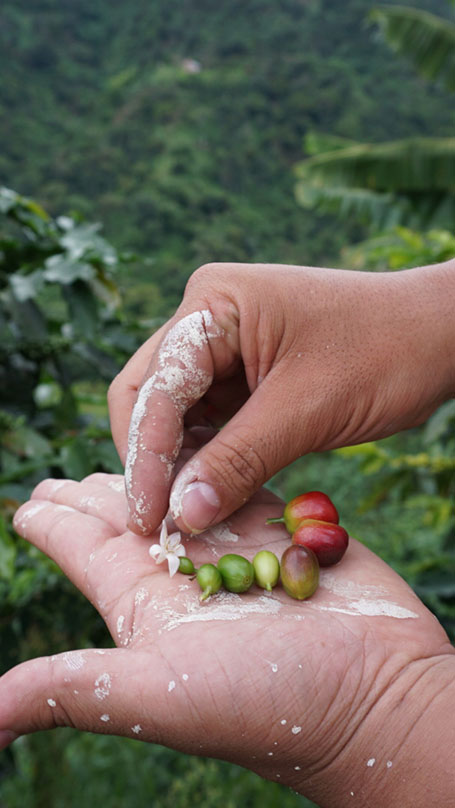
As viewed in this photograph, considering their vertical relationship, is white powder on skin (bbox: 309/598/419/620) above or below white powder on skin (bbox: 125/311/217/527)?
below

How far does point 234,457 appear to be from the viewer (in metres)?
1.66

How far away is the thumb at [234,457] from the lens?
1656 millimetres

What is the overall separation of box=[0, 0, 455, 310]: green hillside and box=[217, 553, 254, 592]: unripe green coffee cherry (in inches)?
388

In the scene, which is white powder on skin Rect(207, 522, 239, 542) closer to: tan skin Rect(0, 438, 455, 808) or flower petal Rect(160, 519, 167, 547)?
flower petal Rect(160, 519, 167, 547)

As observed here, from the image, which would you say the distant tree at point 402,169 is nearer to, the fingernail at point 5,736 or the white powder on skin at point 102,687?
the white powder on skin at point 102,687

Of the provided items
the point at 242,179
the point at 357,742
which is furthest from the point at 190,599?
the point at 242,179

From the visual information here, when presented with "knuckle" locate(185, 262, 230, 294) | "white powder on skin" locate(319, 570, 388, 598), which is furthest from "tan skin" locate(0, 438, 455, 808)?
"knuckle" locate(185, 262, 230, 294)

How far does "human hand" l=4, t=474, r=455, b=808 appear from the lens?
1334mm

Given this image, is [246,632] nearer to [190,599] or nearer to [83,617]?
[190,599]

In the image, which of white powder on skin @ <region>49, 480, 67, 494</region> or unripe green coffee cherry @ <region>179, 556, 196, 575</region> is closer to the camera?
unripe green coffee cherry @ <region>179, 556, 196, 575</region>

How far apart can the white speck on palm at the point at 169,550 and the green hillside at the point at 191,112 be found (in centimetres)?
977

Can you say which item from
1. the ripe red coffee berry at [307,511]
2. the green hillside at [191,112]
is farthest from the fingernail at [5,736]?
the green hillside at [191,112]

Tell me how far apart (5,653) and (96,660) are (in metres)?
1.04

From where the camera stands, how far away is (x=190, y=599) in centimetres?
159
